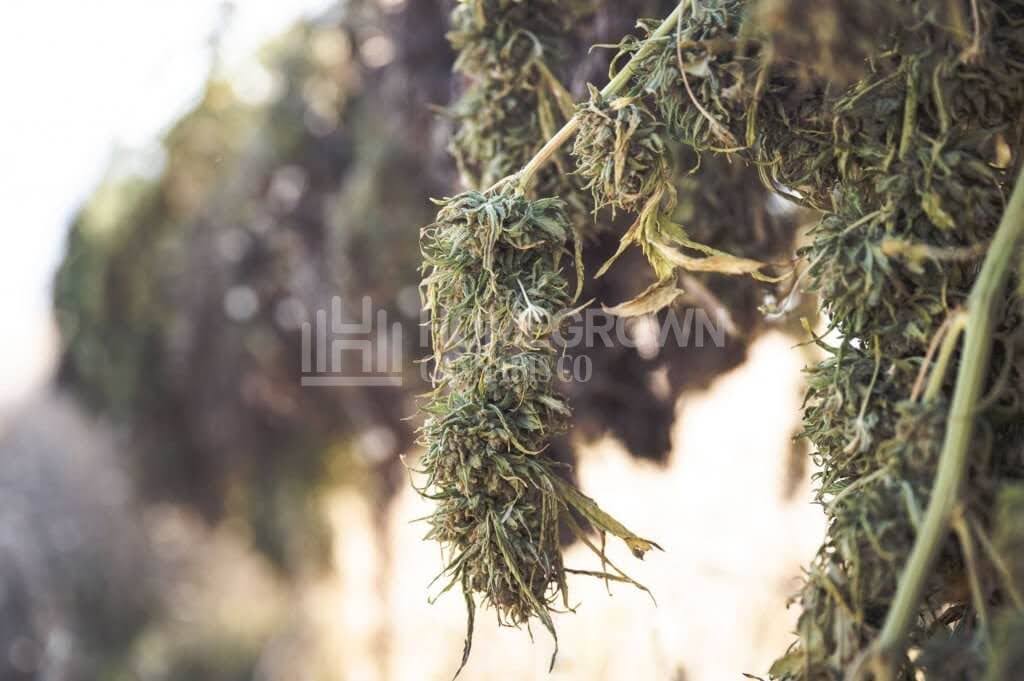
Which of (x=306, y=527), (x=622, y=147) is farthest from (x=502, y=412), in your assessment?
(x=306, y=527)

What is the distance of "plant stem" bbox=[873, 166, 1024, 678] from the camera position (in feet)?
1.03

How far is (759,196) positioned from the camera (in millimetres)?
640

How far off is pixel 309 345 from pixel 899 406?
3.45 feet

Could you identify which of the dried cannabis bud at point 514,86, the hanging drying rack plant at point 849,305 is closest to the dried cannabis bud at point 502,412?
the hanging drying rack plant at point 849,305

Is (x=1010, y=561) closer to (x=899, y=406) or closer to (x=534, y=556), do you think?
(x=899, y=406)

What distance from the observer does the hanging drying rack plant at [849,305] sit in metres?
0.33

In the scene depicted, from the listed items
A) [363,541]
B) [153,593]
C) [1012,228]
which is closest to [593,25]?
[1012,228]

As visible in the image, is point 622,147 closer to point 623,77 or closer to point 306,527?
point 623,77

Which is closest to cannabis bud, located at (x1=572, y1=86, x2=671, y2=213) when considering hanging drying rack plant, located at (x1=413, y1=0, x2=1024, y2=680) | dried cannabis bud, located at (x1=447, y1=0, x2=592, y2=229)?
hanging drying rack plant, located at (x1=413, y1=0, x2=1024, y2=680)

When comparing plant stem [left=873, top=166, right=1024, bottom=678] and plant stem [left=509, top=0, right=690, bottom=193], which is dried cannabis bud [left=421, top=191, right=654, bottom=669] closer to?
plant stem [left=509, top=0, right=690, bottom=193]

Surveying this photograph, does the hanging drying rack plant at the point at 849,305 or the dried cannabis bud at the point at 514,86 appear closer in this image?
the hanging drying rack plant at the point at 849,305

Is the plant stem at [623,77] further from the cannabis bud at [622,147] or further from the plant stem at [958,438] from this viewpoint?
Answer: the plant stem at [958,438]

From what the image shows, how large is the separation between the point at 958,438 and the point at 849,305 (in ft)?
0.22

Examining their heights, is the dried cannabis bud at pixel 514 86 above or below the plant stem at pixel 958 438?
above
